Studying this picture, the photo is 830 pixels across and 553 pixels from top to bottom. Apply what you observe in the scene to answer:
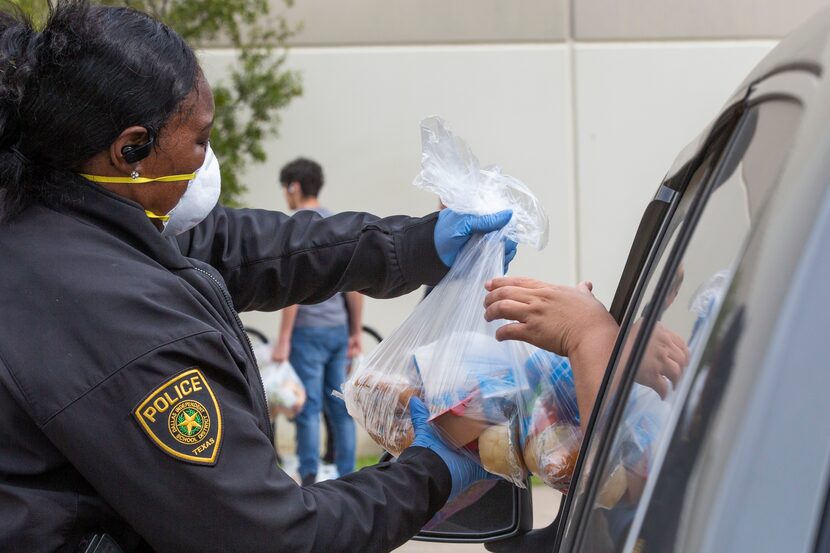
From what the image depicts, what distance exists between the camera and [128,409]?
1.39 m

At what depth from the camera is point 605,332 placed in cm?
154

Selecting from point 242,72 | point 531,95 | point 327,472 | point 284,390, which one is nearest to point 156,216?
point 284,390

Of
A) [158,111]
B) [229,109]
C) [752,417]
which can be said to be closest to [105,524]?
[158,111]

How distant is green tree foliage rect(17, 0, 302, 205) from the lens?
237 inches

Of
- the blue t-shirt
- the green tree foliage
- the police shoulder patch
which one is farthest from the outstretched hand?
the green tree foliage

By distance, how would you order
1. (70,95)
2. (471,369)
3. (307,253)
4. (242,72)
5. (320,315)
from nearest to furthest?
(70,95), (471,369), (307,253), (320,315), (242,72)

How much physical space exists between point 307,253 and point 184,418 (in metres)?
0.78

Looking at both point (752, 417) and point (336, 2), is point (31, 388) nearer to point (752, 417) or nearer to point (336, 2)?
point (752, 417)

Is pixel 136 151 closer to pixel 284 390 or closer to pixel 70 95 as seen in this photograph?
pixel 70 95

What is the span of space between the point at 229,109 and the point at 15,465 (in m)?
5.11

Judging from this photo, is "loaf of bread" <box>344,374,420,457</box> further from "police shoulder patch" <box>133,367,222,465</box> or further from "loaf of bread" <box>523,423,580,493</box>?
"police shoulder patch" <box>133,367,222,465</box>

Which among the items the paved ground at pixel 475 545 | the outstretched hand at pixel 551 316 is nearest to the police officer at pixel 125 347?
the outstretched hand at pixel 551 316

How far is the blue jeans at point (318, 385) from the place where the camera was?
570cm

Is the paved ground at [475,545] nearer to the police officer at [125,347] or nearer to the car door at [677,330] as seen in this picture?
the police officer at [125,347]
